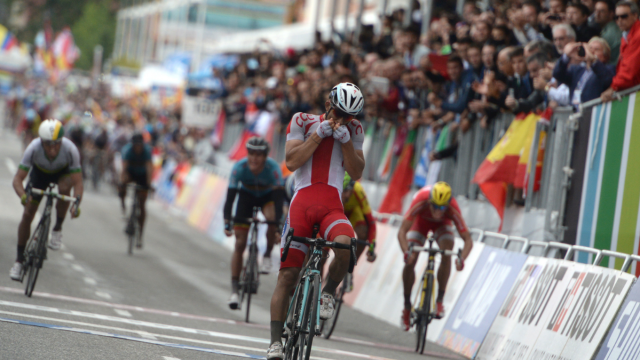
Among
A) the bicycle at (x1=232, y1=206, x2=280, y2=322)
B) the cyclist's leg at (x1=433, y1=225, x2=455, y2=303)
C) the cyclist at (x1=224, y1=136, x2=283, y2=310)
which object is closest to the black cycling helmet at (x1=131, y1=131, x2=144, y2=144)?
the cyclist at (x1=224, y1=136, x2=283, y2=310)

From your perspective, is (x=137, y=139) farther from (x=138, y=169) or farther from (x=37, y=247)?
(x=37, y=247)

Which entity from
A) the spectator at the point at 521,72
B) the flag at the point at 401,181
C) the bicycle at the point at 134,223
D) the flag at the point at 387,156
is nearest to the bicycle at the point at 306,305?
the spectator at the point at 521,72

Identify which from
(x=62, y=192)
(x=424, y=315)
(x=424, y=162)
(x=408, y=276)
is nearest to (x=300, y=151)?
(x=424, y=315)

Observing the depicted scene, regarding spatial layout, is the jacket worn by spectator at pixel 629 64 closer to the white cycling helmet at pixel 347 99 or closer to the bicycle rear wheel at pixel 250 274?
the white cycling helmet at pixel 347 99

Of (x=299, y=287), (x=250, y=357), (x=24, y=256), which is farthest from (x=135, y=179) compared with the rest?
(x=299, y=287)

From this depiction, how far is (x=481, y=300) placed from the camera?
11.2 meters

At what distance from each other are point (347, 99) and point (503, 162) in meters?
5.79

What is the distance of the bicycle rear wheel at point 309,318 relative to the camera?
681 cm

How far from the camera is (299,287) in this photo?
7266 mm

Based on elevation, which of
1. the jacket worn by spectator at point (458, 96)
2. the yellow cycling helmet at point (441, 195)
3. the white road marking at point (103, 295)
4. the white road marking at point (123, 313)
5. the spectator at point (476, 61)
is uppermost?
the spectator at point (476, 61)

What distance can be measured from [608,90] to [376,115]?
25.1ft

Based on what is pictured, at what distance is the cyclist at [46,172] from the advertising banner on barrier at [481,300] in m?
4.52

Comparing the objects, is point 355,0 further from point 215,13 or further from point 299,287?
A: point 215,13

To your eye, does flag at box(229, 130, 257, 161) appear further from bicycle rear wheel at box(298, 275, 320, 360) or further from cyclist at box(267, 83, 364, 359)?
bicycle rear wheel at box(298, 275, 320, 360)
